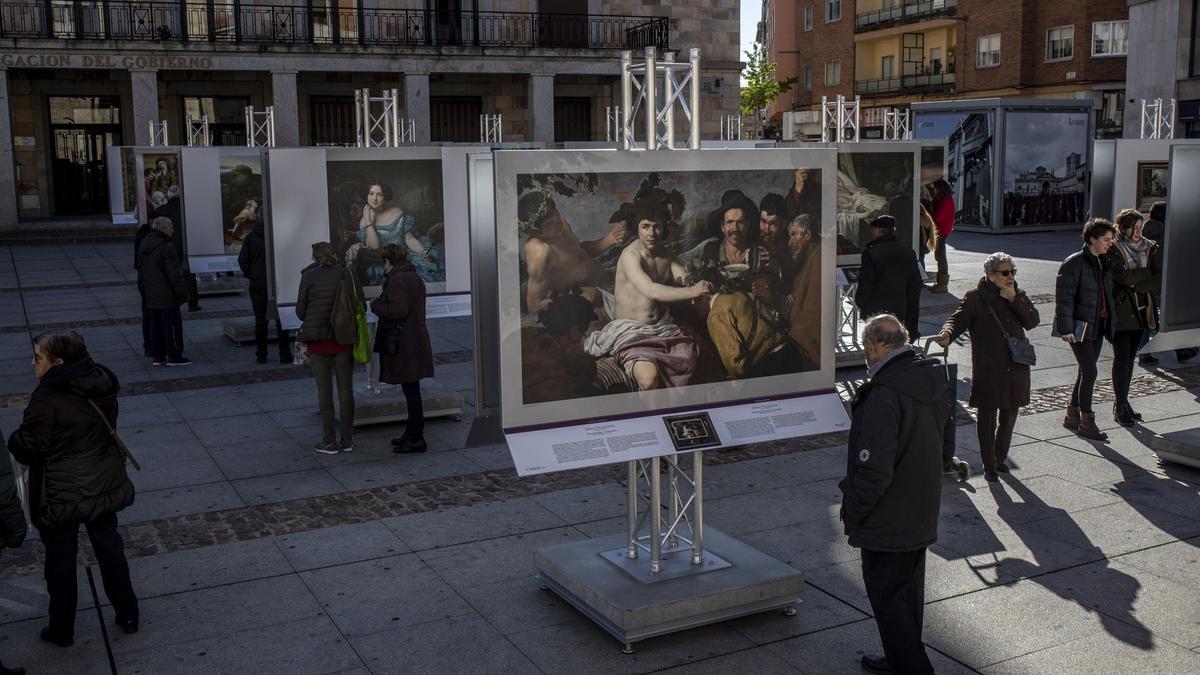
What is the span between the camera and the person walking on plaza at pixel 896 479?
17.6ft

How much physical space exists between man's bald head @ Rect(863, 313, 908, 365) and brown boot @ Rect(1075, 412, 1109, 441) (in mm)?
5553

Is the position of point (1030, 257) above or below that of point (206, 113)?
below

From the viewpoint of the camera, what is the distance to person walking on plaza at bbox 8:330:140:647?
616cm

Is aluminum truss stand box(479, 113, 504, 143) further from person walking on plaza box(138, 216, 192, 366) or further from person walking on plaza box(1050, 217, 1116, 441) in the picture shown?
person walking on plaza box(1050, 217, 1116, 441)

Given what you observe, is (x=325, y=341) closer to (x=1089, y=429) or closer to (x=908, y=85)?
(x=1089, y=429)

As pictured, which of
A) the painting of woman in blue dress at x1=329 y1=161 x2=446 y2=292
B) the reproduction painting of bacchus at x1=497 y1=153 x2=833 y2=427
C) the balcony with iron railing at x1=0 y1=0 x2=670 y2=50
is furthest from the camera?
the balcony with iron railing at x1=0 y1=0 x2=670 y2=50

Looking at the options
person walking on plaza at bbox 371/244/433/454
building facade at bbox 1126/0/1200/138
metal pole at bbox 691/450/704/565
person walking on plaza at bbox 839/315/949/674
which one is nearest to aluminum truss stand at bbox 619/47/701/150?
person walking on plaza at bbox 839/315/949/674

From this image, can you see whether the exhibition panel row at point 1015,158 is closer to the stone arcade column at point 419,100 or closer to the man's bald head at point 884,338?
the stone arcade column at point 419,100

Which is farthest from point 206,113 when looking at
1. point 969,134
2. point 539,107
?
point 969,134

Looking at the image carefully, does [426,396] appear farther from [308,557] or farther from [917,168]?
→ [917,168]

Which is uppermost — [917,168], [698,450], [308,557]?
[917,168]

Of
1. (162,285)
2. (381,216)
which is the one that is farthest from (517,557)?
(162,285)

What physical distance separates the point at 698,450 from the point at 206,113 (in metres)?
34.8

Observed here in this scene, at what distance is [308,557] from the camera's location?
7.67 m
